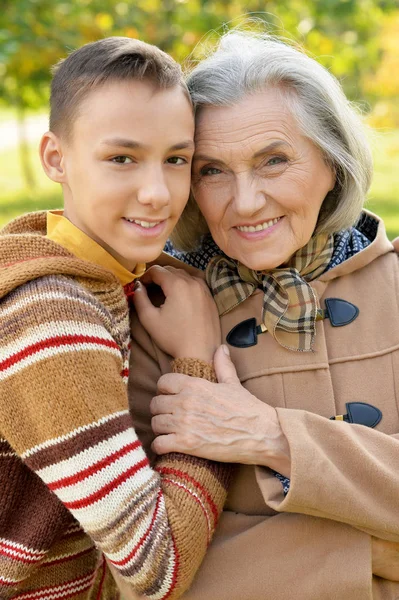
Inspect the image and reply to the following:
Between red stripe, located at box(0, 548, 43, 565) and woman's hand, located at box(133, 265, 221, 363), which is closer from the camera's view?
red stripe, located at box(0, 548, 43, 565)

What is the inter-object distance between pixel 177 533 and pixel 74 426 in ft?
1.28

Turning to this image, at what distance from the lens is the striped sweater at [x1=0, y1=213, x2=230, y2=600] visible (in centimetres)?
191

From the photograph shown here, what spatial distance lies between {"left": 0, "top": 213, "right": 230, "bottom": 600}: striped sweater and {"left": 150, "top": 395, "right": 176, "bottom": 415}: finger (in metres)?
0.15

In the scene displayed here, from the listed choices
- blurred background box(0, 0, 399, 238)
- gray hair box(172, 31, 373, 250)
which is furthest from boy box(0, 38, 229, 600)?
blurred background box(0, 0, 399, 238)

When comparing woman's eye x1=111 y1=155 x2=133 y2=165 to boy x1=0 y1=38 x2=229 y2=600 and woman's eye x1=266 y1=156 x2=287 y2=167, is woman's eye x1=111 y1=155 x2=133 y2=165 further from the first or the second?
woman's eye x1=266 y1=156 x2=287 y2=167

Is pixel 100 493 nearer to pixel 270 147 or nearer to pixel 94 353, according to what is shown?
pixel 94 353

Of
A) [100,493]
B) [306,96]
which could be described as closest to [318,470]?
[100,493]

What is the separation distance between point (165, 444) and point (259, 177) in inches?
33.5

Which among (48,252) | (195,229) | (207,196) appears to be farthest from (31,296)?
(195,229)

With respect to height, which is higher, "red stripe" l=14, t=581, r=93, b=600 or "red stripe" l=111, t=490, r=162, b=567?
"red stripe" l=111, t=490, r=162, b=567

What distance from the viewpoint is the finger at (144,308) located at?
2.49 m

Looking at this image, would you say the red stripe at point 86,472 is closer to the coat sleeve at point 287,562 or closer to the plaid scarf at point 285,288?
the coat sleeve at point 287,562

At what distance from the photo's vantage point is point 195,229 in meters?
2.80

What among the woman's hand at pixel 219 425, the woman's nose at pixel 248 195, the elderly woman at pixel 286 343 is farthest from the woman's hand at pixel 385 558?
the woman's nose at pixel 248 195
